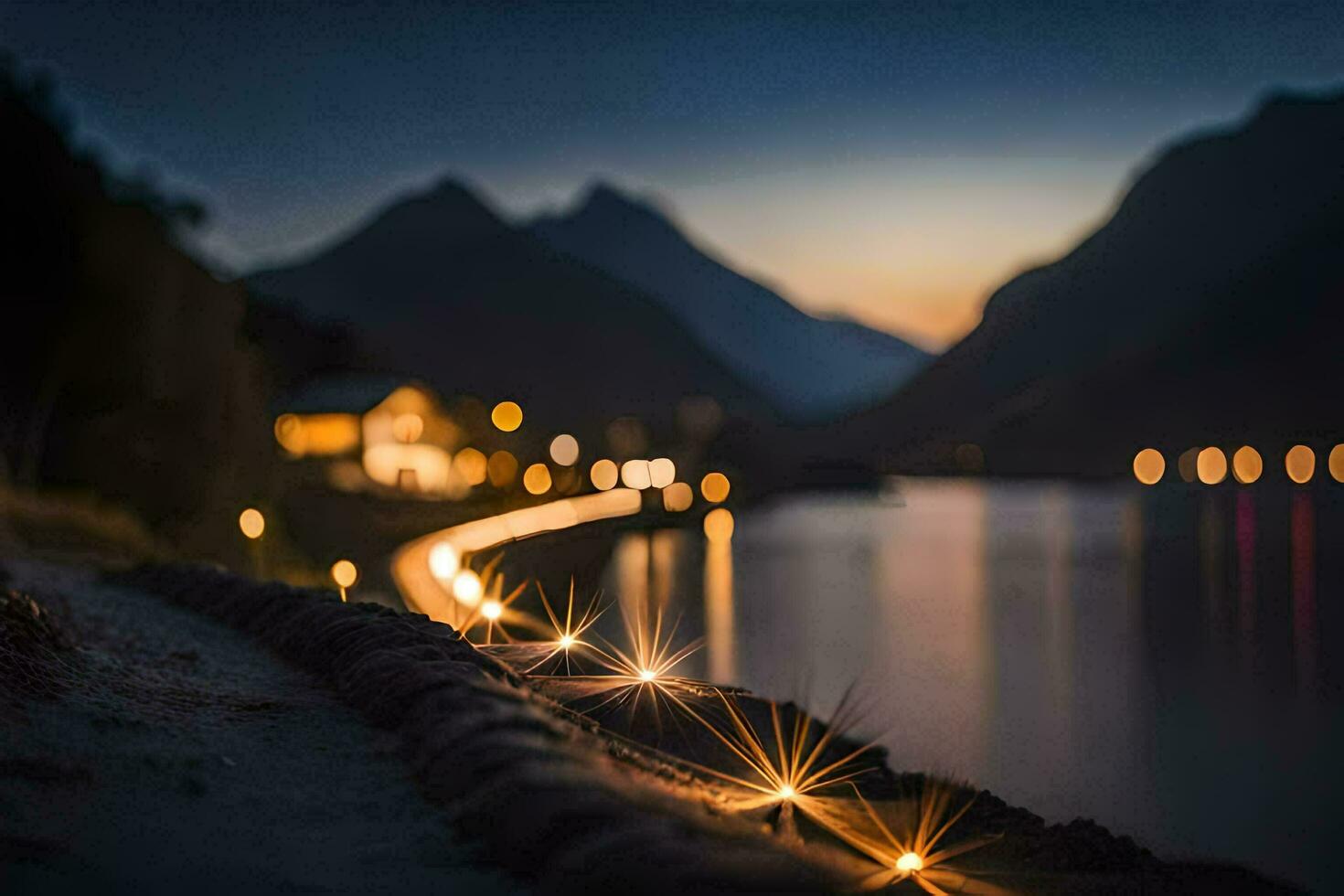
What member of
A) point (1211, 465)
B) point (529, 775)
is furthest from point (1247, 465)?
point (529, 775)

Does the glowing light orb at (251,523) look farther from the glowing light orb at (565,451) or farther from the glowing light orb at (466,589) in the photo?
the glowing light orb at (565,451)

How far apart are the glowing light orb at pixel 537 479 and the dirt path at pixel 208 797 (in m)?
68.4

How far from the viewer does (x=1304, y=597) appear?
39281mm

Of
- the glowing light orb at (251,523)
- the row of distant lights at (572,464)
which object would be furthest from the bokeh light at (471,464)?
the glowing light orb at (251,523)

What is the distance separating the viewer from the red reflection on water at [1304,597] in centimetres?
2839

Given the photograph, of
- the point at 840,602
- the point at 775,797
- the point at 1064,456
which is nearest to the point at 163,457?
the point at 840,602

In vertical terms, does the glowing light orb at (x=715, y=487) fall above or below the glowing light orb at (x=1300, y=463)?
below

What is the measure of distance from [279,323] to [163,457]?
4679 cm

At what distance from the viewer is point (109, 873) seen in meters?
3.71

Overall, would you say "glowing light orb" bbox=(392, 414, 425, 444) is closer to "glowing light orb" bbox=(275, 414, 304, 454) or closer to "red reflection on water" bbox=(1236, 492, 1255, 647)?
"glowing light orb" bbox=(275, 414, 304, 454)

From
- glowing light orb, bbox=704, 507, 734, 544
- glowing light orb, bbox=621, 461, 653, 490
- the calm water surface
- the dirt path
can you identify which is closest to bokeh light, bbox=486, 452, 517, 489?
the calm water surface

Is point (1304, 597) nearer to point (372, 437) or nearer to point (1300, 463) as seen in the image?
point (372, 437)

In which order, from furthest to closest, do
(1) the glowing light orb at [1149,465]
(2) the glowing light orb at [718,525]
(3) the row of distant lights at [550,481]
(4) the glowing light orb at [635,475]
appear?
(1) the glowing light orb at [1149,465] → (4) the glowing light orb at [635,475] → (2) the glowing light orb at [718,525] → (3) the row of distant lights at [550,481]

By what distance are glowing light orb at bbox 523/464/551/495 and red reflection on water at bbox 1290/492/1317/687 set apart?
39740 millimetres
